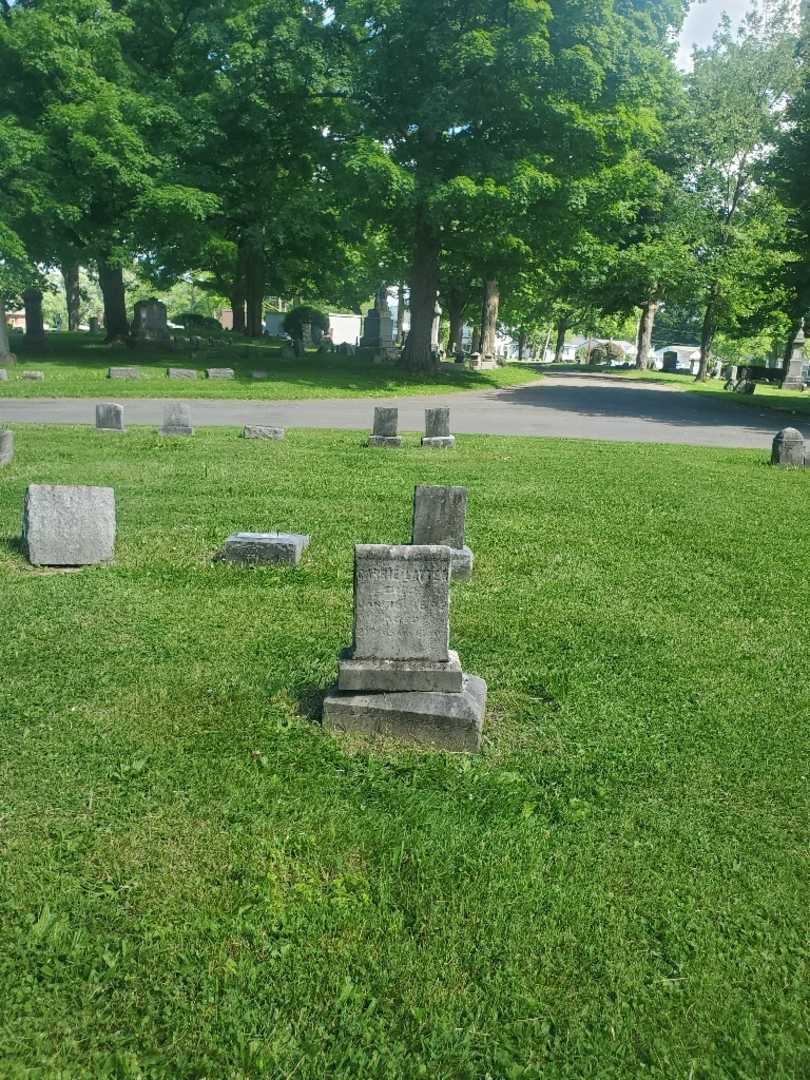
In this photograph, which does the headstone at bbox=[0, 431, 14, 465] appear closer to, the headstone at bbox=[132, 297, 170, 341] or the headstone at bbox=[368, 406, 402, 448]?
the headstone at bbox=[368, 406, 402, 448]

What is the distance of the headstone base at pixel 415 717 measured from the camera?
4199 mm

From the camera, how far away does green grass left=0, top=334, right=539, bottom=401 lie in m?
21.6

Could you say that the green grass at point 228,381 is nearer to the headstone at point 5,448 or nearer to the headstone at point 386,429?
the headstone at point 386,429

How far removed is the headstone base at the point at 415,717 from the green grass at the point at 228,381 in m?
18.3

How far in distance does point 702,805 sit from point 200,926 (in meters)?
2.24

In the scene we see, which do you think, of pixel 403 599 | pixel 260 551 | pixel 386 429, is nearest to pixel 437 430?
pixel 386 429

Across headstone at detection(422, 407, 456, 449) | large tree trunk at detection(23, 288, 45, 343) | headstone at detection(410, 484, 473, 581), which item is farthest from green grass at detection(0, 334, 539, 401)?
headstone at detection(410, 484, 473, 581)

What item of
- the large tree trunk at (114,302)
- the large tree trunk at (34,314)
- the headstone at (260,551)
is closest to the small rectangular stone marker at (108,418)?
the headstone at (260,551)

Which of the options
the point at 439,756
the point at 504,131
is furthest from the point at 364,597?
the point at 504,131

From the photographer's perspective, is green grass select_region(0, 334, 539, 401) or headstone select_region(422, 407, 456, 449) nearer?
headstone select_region(422, 407, 456, 449)

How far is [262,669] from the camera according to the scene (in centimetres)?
501

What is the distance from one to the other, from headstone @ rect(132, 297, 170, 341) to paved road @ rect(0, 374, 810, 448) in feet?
42.5

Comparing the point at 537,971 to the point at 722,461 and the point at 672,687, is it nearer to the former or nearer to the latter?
the point at 672,687

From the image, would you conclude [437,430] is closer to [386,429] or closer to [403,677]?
[386,429]
